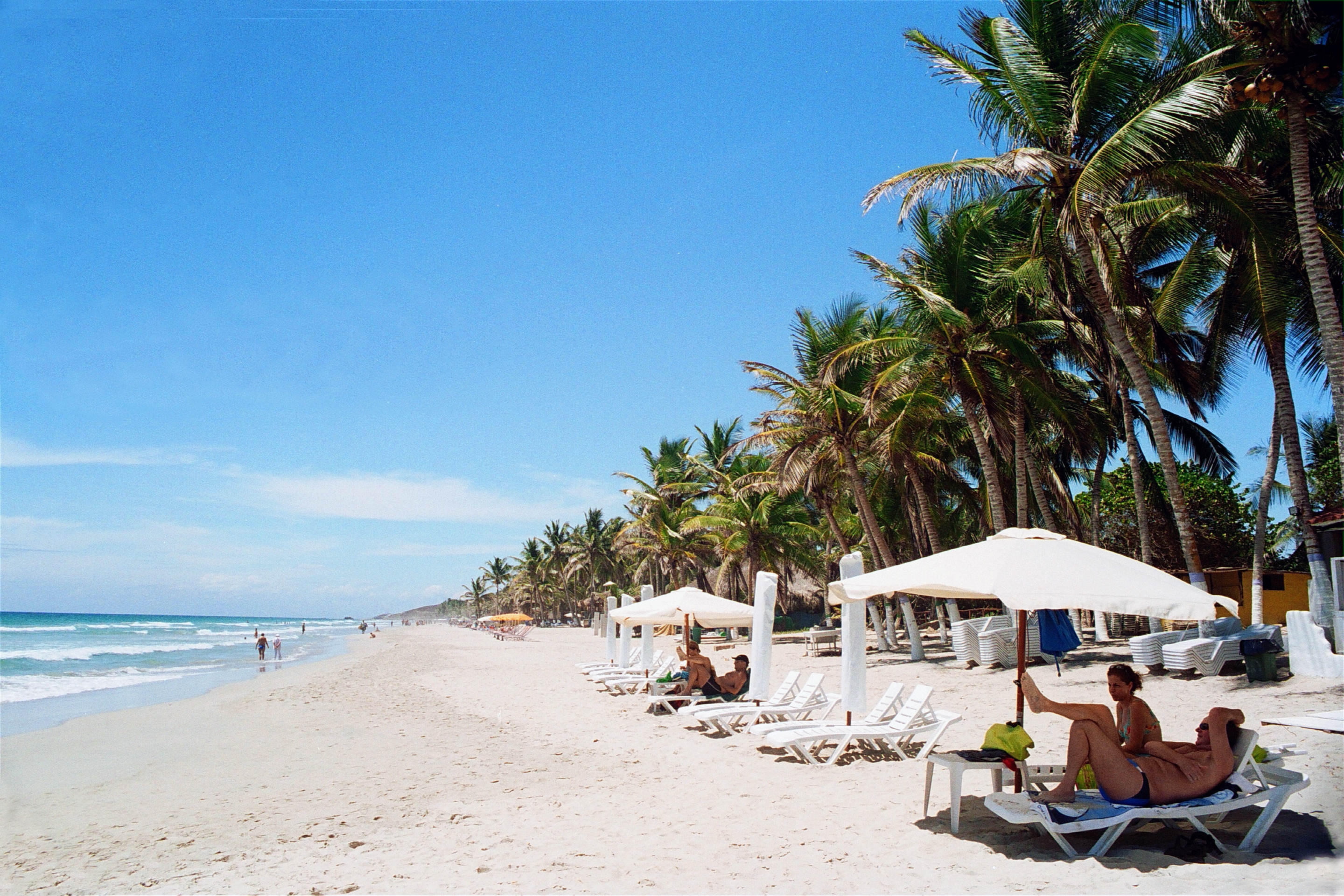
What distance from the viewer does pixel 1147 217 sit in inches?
603

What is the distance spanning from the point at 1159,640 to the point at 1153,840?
7.91m

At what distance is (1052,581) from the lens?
504 centimetres

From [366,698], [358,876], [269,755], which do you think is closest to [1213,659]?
[358,876]

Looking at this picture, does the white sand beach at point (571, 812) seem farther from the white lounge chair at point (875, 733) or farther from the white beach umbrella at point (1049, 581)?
the white beach umbrella at point (1049, 581)

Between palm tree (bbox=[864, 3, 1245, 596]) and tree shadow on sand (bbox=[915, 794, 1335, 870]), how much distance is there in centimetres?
790

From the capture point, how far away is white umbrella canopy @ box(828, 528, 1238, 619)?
487 cm

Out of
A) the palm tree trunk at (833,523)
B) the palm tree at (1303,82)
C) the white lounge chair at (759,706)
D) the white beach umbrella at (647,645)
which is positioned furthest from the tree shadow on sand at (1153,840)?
the palm tree trunk at (833,523)

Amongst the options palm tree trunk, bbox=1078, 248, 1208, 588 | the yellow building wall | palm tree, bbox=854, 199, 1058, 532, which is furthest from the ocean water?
the yellow building wall

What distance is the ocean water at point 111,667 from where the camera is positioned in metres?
18.8

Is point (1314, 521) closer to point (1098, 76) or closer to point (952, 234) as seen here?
point (952, 234)

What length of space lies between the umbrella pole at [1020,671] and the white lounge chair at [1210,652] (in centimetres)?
666

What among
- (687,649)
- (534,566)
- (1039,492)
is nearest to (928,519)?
(1039,492)

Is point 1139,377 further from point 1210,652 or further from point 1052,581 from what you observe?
point 1052,581

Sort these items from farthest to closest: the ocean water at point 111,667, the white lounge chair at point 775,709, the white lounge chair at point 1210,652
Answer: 1. the ocean water at point 111,667
2. the white lounge chair at point 1210,652
3. the white lounge chair at point 775,709
